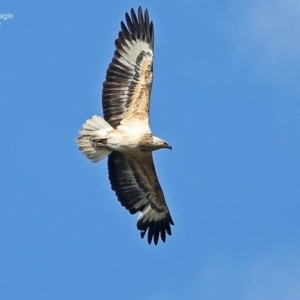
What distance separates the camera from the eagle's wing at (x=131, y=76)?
1395 cm

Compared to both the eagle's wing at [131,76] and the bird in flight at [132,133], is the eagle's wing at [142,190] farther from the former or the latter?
the eagle's wing at [131,76]

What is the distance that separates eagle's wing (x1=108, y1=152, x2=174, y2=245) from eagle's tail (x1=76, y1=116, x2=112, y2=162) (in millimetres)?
455

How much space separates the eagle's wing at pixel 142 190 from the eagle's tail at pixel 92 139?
0.45 meters

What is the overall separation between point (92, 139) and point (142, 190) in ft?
5.14

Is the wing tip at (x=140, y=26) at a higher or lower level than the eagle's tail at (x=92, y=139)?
higher

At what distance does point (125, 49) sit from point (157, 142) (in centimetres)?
198

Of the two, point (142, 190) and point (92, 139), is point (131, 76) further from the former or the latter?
point (142, 190)

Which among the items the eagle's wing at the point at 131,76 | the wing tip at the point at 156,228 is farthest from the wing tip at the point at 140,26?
the wing tip at the point at 156,228

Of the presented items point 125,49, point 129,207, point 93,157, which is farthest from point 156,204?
point 125,49

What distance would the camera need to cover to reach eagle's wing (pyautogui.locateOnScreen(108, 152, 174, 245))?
14281mm

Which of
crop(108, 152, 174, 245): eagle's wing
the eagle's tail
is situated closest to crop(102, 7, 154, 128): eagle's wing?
the eagle's tail

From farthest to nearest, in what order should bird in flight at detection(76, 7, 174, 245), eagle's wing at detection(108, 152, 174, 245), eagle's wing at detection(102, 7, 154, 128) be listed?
eagle's wing at detection(108, 152, 174, 245), eagle's wing at detection(102, 7, 154, 128), bird in flight at detection(76, 7, 174, 245)

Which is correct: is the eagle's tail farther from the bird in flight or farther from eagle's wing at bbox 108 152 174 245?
eagle's wing at bbox 108 152 174 245

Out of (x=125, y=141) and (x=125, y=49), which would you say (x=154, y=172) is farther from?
(x=125, y=49)
